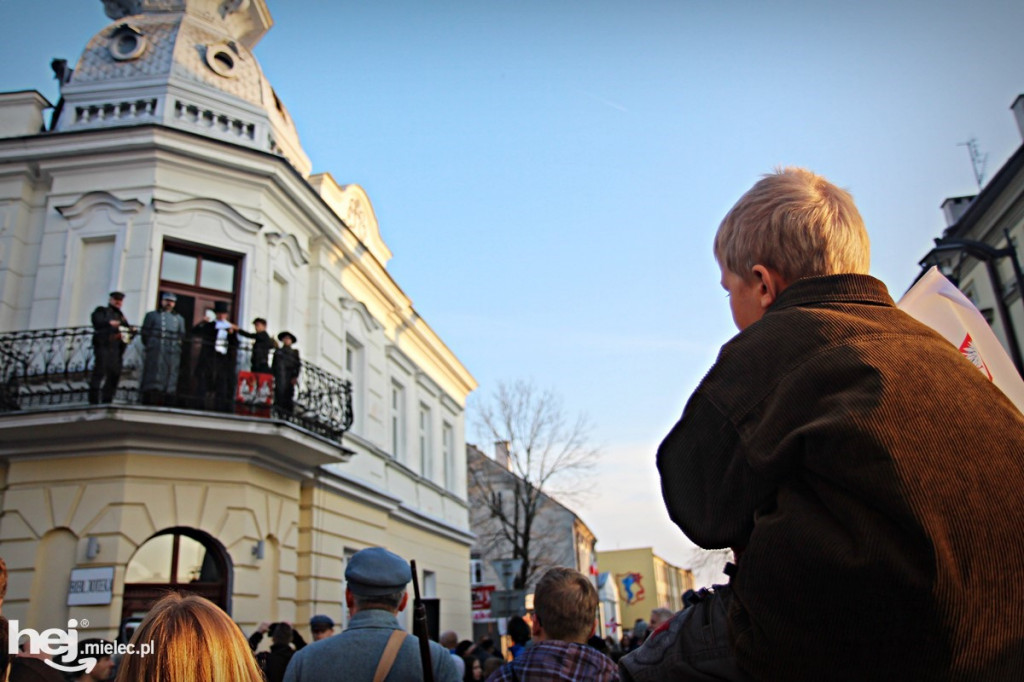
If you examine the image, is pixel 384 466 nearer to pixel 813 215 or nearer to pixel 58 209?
pixel 58 209

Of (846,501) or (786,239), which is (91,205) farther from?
(846,501)

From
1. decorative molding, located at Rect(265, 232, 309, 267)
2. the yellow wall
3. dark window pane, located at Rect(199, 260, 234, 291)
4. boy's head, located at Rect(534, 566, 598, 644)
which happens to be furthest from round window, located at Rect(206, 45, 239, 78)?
boy's head, located at Rect(534, 566, 598, 644)

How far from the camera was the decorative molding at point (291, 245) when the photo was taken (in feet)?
48.0

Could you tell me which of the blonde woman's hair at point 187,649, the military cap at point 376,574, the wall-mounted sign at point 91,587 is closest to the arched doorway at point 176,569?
the wall-mounted sign at point 91,587

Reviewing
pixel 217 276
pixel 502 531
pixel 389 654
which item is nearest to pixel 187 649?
pixel 389 654

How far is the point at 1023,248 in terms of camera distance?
74.6ft

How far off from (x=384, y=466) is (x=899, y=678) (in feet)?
59.4

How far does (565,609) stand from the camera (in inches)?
134

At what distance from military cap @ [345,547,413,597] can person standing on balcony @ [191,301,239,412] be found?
9510mm

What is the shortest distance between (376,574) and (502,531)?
3420 cm

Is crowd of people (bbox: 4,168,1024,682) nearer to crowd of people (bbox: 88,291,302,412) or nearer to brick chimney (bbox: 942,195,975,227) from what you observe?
crowd of people (bbox: 88,291,302,412)

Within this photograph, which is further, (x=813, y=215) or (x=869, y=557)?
(x=813, y=215)

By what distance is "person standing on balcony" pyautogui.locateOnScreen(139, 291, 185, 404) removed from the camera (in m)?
12.0

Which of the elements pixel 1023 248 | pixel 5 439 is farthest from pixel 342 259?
pixel 1023 248
